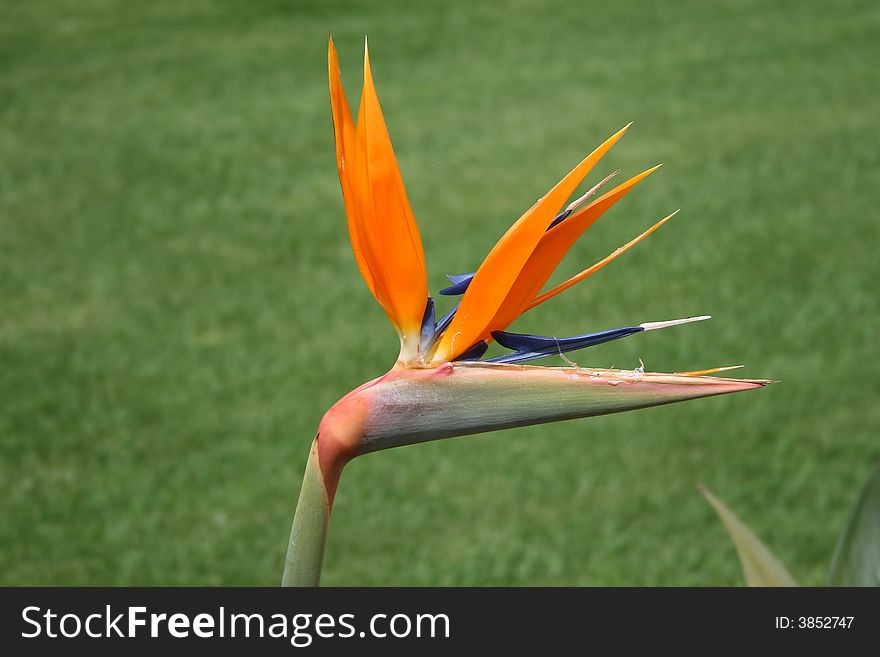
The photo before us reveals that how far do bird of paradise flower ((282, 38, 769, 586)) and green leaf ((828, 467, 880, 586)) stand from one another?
67cm

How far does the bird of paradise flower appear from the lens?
29.3 inches

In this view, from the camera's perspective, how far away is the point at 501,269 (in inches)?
30.7

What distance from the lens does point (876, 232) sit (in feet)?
13.6

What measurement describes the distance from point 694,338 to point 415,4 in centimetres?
411

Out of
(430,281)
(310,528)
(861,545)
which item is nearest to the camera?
(310,528)

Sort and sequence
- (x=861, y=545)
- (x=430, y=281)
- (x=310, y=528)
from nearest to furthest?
(x=310, y=528), (x=861, y=545), (x=430, y=281)

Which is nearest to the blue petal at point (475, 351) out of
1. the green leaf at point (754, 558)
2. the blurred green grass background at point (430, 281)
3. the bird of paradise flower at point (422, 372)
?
the bird of paradise flower at point (422, 372)

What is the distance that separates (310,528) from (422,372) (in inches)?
5.4

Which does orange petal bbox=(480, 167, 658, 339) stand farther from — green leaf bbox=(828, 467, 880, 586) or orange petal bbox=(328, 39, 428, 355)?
green leaf bbox=(828, 467, 880, 586)

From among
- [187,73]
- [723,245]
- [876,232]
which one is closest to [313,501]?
[723,245]

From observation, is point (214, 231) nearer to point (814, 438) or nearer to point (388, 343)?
point (388, 343)

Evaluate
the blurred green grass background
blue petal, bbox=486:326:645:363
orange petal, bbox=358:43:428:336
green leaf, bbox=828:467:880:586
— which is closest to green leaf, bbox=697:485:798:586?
green leaf, bbox=828:467:880:586

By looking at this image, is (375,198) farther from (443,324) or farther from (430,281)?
(430,281)

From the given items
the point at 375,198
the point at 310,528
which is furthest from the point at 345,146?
the point at 310,528
